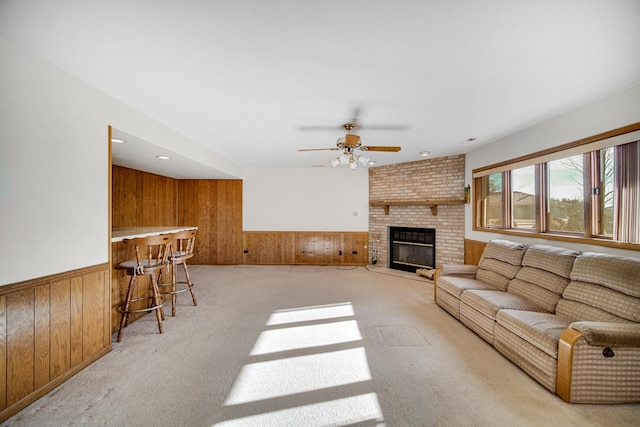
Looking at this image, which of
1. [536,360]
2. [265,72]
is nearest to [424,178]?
[536,360]

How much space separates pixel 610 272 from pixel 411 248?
12.0ft

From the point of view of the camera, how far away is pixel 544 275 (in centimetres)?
262

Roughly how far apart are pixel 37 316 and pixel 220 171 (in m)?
3.79

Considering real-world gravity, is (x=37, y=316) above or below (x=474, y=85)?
below

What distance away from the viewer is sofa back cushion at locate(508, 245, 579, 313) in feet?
8.06

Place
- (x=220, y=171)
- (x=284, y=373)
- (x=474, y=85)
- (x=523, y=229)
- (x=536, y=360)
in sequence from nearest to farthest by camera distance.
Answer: (x=536, y=360) → (x=284, y=373) → (x=474, y=85) → (x=523, y=229) → (x=220, y=171)

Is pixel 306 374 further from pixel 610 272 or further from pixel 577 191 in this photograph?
pixel 577 191

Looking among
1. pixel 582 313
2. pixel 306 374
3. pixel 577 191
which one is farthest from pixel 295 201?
pixel 582 313

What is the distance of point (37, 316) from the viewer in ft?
5.97

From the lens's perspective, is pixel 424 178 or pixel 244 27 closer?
pixel 244 27

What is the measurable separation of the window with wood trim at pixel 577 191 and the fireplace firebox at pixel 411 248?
4.65ft

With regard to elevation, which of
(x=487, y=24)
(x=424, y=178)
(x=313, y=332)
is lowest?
(x=313, y=332)

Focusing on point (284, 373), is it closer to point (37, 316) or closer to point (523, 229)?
point (37, 316)

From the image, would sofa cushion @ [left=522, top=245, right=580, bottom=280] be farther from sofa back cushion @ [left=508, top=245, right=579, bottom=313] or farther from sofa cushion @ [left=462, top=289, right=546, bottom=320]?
sofa cushion @ [left=462, top=289, right=546, bottom=320]
